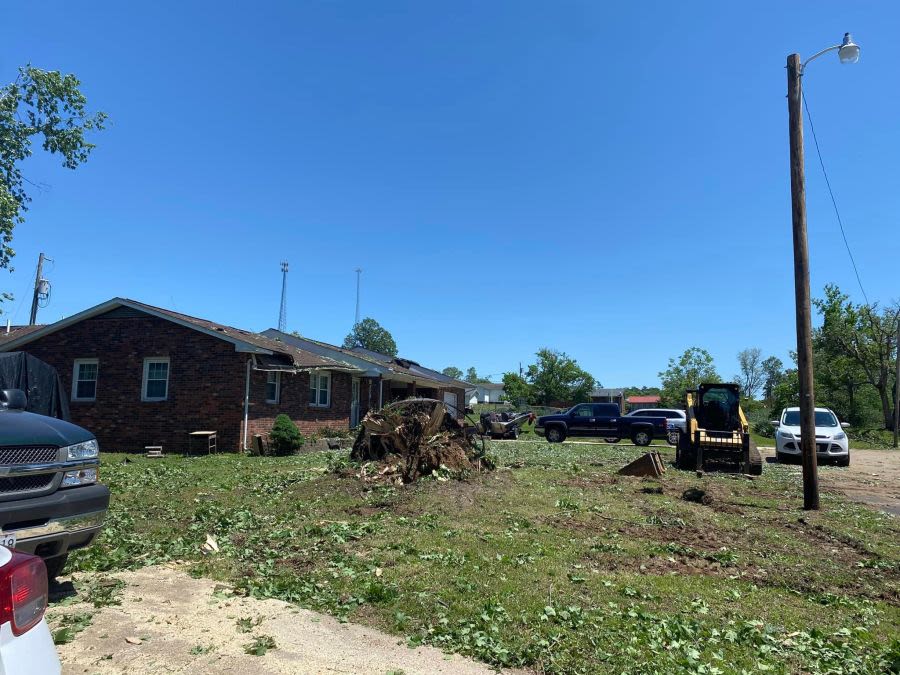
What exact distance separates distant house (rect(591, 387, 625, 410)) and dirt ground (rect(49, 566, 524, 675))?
75.0 metres

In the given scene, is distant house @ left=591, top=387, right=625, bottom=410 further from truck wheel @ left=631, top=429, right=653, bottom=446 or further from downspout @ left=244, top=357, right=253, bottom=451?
downspout @ left=244, top=357, right=253, bottom=451

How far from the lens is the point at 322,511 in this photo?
342 inches

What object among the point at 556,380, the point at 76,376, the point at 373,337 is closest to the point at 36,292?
the point at 76,376

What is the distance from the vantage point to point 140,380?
19.1 meters

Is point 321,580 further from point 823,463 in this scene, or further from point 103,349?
point 823,463

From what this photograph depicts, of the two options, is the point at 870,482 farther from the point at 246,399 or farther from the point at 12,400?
the point at 12,400

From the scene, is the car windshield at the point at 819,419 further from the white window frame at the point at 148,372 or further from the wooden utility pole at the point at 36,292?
the wooden utility pole at the point at 36,292

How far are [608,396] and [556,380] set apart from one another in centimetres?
2502

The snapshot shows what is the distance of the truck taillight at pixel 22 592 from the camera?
2.11 metres

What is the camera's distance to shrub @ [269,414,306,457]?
18.5 m

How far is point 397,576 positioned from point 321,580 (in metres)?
0.73

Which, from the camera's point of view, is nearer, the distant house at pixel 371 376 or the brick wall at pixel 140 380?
the brick wall at pixel 140 380

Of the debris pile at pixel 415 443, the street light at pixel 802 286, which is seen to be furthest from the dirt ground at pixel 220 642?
the street light at pixel 802 286

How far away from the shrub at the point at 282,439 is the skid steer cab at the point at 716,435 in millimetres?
11702
